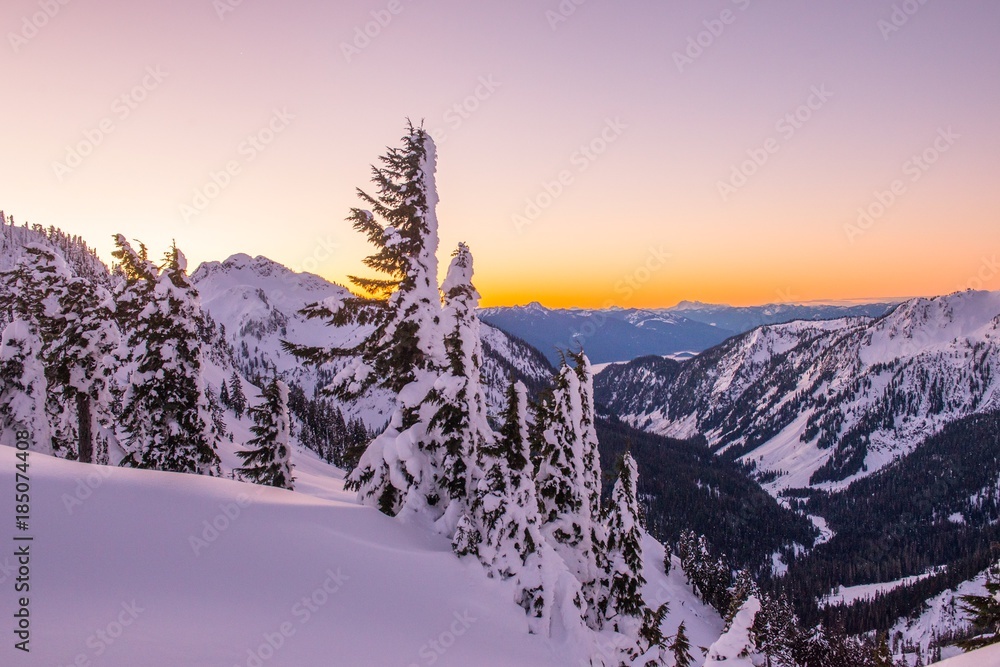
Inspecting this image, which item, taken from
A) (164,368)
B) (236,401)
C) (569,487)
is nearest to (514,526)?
(569,487)

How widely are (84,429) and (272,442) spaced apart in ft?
30.0

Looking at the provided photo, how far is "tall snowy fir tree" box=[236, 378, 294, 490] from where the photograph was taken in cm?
2838

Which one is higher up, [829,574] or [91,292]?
[91,292]

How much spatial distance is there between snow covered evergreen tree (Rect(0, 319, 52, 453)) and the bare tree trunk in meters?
3.38

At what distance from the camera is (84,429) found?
2159cm

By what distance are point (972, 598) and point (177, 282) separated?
2800 cm

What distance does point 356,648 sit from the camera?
7.69 meters

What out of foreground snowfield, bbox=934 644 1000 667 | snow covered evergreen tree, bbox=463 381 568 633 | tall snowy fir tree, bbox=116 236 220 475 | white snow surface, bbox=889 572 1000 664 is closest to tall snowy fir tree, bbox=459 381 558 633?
snow covered evergreen tree, bbox=463 381 568 633

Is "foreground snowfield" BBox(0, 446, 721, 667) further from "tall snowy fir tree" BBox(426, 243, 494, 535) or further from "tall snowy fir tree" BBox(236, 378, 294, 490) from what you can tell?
"tall snowy fir tree" BBox(236, 378, 294, 490)

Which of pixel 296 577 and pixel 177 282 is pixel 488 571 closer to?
pixel 296 577

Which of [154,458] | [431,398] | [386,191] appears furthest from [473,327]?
[154,458]

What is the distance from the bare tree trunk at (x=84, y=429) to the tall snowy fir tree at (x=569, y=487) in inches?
825

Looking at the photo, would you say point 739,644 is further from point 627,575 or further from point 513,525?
point 627,575

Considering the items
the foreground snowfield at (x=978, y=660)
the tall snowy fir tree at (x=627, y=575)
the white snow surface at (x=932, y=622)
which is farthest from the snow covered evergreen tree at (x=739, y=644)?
the white snow surface at (x=932, y=622)
